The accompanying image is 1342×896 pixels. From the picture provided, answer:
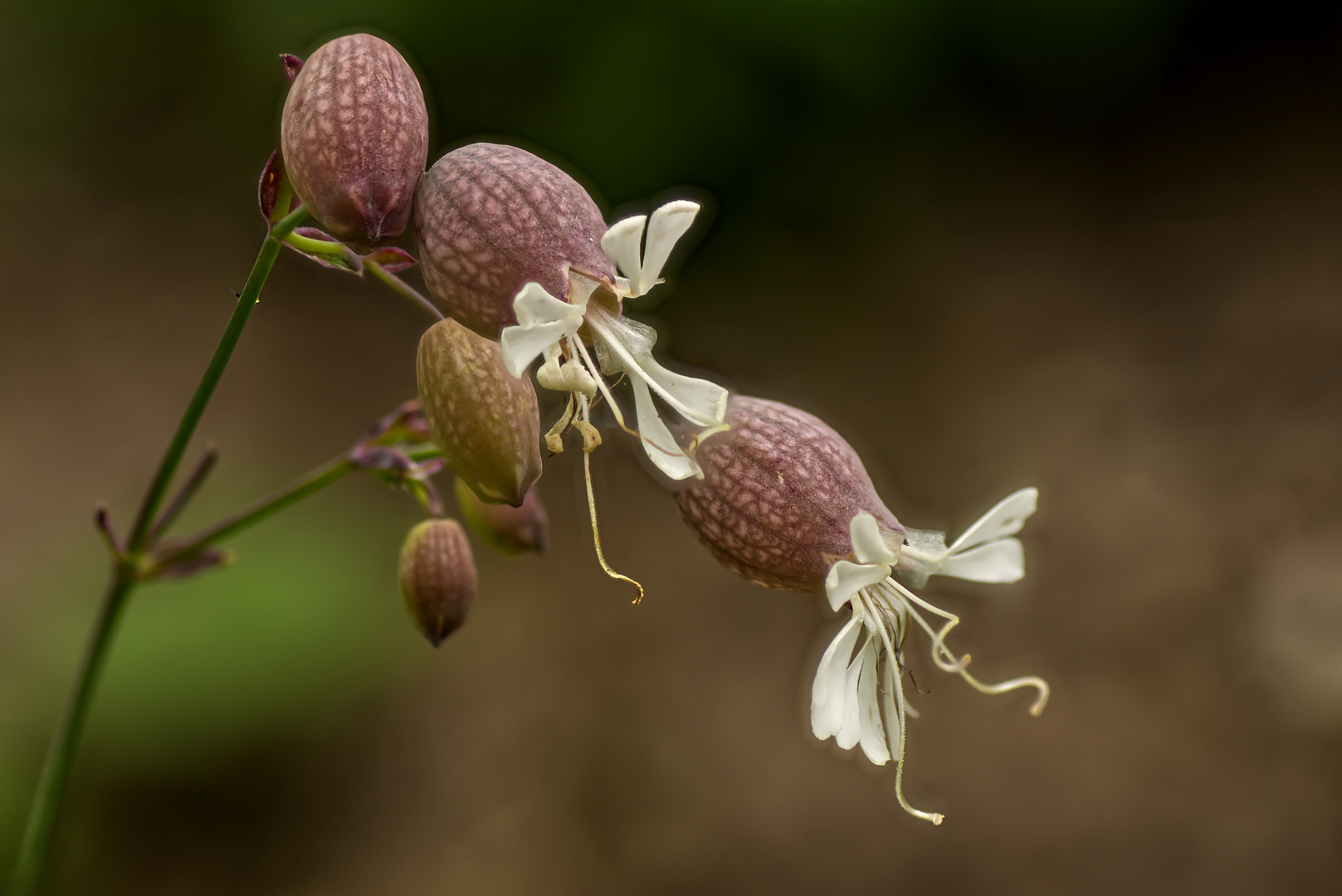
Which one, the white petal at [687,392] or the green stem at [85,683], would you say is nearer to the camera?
the white petal at [687,392]

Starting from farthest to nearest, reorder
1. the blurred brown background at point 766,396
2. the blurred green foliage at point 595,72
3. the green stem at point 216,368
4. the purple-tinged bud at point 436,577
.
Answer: the blurred green foliage at point 595,72 → the blurred brown background at point 766,396 → the purple-tinged bud at point 436,577 → the green stem at point 216,368

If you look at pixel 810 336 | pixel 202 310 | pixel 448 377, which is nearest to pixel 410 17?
pixel 202 310

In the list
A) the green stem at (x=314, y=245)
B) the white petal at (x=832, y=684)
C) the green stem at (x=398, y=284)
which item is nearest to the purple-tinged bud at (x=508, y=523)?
the green stem at (x=398, y=284)

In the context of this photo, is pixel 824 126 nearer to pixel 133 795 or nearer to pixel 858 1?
pixel 858 1

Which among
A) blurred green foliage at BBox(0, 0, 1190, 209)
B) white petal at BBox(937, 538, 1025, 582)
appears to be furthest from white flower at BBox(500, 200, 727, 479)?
blurred green foliage at BBox(0, 0, 1190, 209)

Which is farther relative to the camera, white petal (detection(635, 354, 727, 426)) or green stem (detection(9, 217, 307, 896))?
green stem (detection(9, 217, 307, 896))

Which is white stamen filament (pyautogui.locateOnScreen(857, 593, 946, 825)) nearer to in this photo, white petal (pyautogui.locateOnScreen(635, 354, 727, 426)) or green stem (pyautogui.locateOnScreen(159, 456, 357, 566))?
white petal (pyautogui.locateOnScreen(635, 354, 727, 426))

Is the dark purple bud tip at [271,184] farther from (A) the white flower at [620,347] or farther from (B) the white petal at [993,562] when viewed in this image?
(B) the white petal at [993,562]
